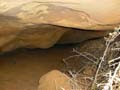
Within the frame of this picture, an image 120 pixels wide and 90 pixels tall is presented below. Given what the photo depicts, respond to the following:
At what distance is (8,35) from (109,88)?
0.65 metres

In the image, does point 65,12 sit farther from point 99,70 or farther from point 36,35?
point 99,70

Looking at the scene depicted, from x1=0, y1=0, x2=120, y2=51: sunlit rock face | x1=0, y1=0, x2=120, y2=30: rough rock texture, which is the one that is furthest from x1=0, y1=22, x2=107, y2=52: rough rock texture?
x1=0, y1=0, x2=120, y2=30: rough rock texture

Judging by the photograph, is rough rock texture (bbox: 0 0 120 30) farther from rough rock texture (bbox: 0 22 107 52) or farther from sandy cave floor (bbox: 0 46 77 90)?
sandy cave floor (bbox: 0 46 77 90)

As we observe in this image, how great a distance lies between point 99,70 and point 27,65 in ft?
1.91

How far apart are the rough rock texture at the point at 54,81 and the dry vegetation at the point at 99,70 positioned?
4 cm

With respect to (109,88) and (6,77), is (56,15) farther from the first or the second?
(6,77)

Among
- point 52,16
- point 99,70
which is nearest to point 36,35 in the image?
point 52,16

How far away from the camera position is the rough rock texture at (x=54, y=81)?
2283mm

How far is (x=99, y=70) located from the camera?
2316 mm

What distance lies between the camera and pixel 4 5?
1948mm

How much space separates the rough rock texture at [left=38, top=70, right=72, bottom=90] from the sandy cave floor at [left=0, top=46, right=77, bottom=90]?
3.9 inches

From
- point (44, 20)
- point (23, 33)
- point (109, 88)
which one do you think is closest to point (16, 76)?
point (23, 33)

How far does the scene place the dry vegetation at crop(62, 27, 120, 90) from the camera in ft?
7.00

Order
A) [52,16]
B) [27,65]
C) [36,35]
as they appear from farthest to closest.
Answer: [27,65] < [36,35] < [52,16]
